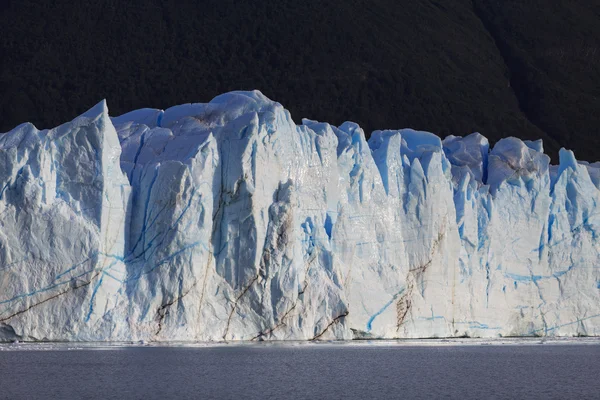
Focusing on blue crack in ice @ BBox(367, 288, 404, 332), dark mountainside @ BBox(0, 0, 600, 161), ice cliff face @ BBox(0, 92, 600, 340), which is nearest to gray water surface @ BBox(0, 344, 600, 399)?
blue crack in ice @ BBox(367, 288, 404, 332)

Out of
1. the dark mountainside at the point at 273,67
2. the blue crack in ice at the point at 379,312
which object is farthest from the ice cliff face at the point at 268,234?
the dark mountainside at the point at 273,67

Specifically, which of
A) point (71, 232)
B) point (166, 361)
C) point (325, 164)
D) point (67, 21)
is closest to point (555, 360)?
point (325, 164)

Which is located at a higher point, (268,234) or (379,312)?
(268,234)

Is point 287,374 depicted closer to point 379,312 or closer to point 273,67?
point 379,312

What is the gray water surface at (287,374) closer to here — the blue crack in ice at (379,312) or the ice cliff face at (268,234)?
the blue crack in ice at (379,312)

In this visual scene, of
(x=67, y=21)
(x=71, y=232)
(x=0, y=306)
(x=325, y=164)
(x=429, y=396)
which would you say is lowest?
(x=429, y=396)

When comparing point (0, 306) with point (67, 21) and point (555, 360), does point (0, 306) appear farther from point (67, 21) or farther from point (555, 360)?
point (67, 21)

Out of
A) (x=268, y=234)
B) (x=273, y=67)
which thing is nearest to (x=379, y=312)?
(x=268, y=234)
